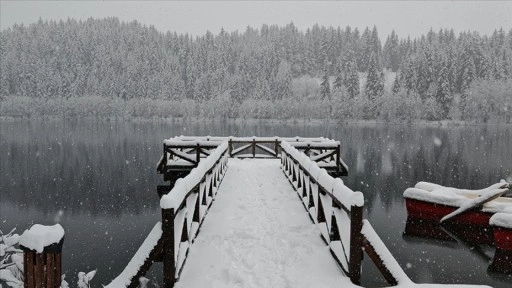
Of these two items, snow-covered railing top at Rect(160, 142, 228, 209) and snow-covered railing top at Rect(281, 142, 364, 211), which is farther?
snow-covered railing top at Rect(281, 142, 364, 211)

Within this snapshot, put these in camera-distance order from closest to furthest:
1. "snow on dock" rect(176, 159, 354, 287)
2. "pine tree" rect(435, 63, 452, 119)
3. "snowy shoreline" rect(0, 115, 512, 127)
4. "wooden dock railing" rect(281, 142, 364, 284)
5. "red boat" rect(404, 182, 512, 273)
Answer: "wooden dock railing" rect(281, 142, 364, 284)
"snow on dock" rect(176, 159, 354, 287)
"red boat" rect(404, 182, 512, 273)
"pine tree" rect(435, 63, 452, 119)
"snowy shoreline" rect(0, 115, 512, 127)

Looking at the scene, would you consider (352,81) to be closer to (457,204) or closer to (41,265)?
Answer: (457,204)

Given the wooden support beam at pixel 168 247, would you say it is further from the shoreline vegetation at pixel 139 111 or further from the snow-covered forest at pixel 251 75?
the shoreline vegetation at pixel 139 111

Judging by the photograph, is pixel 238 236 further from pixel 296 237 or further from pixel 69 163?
pixel 69 163

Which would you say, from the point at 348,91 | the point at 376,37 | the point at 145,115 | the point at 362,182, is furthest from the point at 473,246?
the point at 376,37

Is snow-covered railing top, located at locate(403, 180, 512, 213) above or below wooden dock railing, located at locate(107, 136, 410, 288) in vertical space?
below

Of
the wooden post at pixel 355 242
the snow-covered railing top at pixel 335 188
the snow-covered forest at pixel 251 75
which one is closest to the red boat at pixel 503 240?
the snow-covered railing top at pixel 335 188

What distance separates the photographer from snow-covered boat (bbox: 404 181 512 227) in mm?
13555

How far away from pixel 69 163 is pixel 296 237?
3401cm

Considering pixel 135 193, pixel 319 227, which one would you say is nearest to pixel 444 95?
pixel 135 193

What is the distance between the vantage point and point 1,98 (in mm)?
118125

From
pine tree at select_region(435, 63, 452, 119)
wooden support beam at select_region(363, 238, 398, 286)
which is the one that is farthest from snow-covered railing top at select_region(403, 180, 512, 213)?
pine tree at select_region(435, 63, 452, 119)

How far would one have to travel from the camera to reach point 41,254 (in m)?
4.01

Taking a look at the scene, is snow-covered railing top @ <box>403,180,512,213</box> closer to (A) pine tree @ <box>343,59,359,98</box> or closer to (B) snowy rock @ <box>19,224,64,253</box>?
(B) snowy rock @ <box>19,224,64,253</box>
